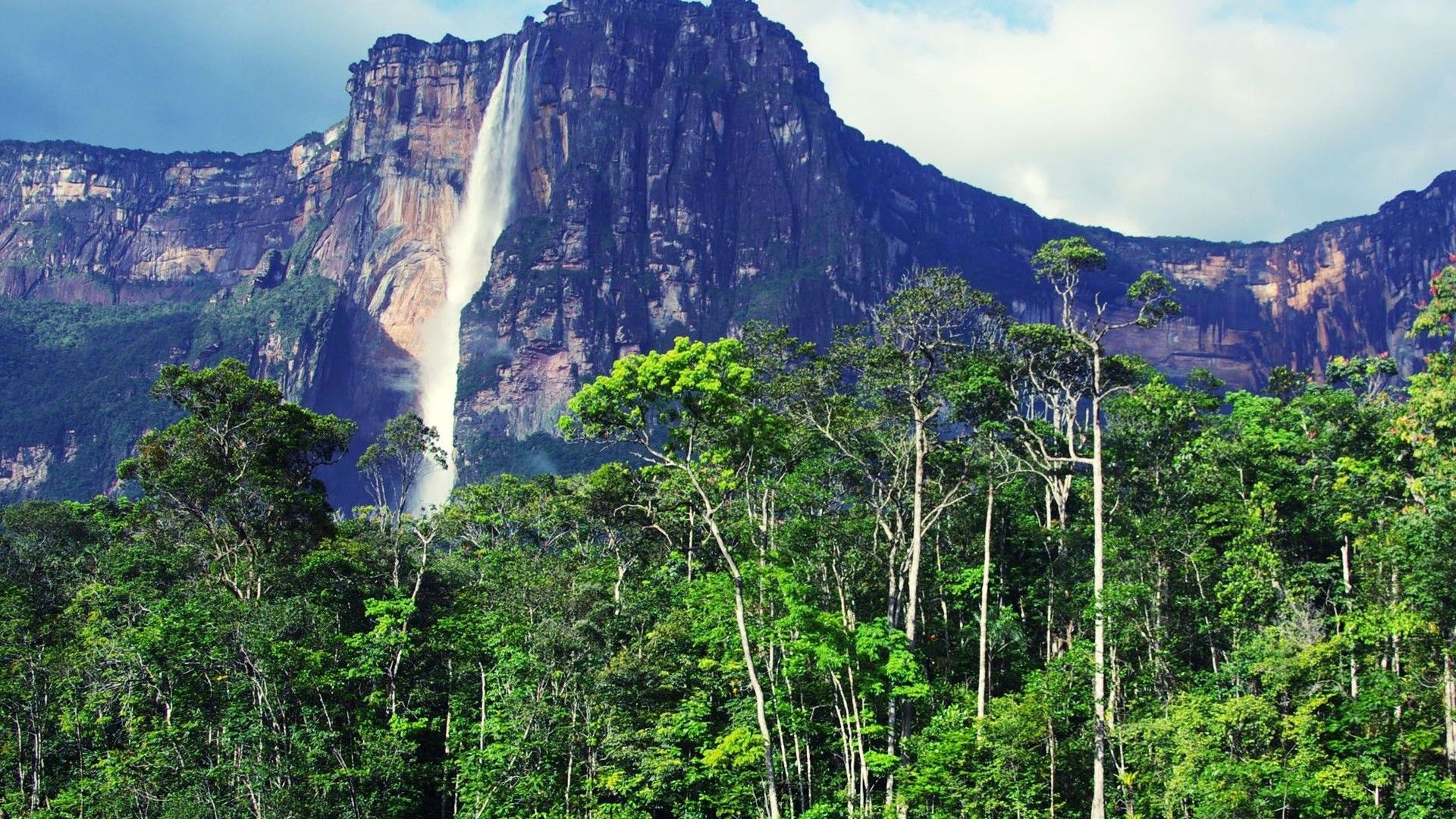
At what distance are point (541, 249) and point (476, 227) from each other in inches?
717

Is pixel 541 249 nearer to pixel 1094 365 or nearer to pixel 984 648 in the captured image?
pixel 1094 365

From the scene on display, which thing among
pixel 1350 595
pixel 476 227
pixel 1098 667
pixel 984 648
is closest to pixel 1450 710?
pixel 1350 595

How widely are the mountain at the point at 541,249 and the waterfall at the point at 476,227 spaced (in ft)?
4.25

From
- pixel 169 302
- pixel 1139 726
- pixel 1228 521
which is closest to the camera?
pixel 1139 726

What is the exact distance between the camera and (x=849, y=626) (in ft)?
86.8

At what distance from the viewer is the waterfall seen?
518ft

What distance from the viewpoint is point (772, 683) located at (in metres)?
25.0

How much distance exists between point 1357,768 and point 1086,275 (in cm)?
14625

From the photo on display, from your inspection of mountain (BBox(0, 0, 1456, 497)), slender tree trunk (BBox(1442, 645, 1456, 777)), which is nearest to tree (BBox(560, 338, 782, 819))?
slender tree trunk (BBox(1442, 645, 1456, 777))

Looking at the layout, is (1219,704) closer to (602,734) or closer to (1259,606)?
(1259,606)

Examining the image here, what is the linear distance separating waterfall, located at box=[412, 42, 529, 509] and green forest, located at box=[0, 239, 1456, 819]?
125m

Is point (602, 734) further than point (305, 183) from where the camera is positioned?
No

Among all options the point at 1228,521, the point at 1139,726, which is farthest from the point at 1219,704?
the point at 1228,521

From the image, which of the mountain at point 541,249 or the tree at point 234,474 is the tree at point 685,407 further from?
the mountain at point 541,249
